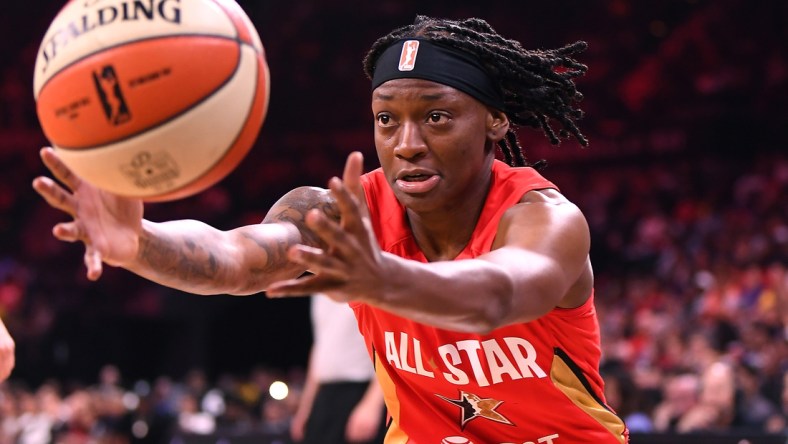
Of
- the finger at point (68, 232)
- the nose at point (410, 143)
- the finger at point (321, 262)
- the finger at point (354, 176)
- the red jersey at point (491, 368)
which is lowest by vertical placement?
the red jersey at point (491, 368)

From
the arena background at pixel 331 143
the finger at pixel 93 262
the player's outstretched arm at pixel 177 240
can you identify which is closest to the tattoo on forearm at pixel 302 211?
the player's outstretched arm at pixel 177 240

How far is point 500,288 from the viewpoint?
247 centimetres

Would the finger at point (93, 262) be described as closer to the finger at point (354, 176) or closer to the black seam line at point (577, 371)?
the finger at point (354, 176)

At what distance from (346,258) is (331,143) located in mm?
14598

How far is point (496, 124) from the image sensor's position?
11.4ft

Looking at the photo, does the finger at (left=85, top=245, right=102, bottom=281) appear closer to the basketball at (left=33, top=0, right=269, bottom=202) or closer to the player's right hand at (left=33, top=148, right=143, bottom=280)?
the player's right hand at (left=33, top=148, right=143, bottom=280)

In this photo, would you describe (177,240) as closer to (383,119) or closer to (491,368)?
(383,119)

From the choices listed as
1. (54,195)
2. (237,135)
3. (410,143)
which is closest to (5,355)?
(54,195)

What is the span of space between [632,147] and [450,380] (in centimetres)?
1170

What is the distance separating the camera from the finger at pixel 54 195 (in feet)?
8.53

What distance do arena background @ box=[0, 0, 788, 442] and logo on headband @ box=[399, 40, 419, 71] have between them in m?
8.69

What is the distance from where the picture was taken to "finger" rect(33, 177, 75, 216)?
102 inches

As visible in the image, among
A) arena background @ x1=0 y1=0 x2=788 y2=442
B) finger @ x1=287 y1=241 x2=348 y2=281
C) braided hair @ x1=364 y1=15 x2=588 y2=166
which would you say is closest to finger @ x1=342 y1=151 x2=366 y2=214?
finger @ x1=287 y1=241 x2=348 y2=281

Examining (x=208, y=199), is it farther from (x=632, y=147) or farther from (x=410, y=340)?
(x=410, y=340)
